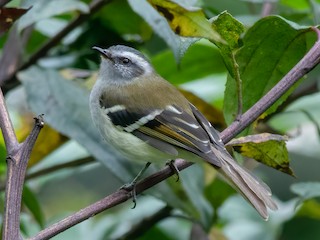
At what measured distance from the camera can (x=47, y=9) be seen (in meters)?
2.49

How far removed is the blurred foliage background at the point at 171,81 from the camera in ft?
7.38

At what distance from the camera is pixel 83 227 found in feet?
10.7

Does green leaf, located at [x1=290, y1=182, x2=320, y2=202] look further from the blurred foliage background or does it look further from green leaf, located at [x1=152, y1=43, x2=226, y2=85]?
green leaf, located at [x1=152, y1=43, x2=226, y2=85]

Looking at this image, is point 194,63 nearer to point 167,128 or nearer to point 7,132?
point 167,128

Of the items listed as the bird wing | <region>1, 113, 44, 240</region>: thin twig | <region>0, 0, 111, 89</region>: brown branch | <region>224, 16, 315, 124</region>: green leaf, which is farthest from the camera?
<region>0, 0, 111, 89</region>: brown branch

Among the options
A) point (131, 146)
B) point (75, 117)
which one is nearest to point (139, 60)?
point (75, 117)

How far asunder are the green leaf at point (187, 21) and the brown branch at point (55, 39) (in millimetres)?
953

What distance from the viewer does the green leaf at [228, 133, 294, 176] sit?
194 cm

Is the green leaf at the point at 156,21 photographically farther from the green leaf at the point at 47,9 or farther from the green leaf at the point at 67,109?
the green leaf at the point at 67,109

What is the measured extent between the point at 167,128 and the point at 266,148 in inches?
21.2

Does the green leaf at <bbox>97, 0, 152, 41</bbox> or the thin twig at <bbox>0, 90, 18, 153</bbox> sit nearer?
the thin twig at <bbox>0, 90, 18, 153</bbox>

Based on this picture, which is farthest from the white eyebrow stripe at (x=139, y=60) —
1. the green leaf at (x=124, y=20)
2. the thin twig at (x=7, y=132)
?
the thin twig at (x=7, y=132)

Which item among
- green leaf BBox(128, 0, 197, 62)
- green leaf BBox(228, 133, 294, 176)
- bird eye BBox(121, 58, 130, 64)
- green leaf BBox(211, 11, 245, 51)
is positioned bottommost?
bird eye BBox(121, 58, 130, 64)

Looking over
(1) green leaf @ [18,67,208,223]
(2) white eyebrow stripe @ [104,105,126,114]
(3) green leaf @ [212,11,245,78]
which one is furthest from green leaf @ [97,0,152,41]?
(3) green leaf @ [212,11,245,78]
